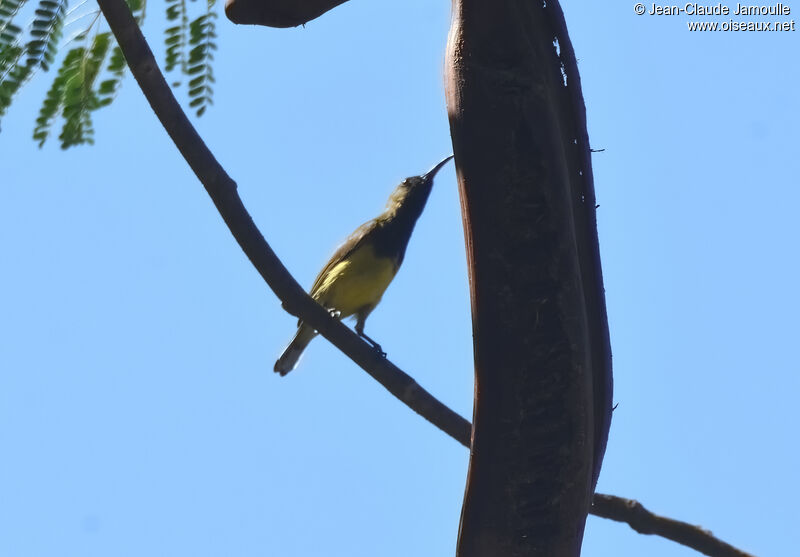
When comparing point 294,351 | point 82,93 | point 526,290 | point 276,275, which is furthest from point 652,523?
point 294,351

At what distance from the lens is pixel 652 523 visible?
9.46 ft

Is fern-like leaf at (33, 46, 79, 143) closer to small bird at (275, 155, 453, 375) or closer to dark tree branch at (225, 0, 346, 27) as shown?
dark tree branch at (225, 0, 346, 27)

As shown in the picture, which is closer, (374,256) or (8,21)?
(8,21)

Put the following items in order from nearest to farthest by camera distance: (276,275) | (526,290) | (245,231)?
(526,290), (245,231), (276,275)

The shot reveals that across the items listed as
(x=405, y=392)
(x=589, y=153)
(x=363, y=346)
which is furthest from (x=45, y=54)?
(x=589, y=153)

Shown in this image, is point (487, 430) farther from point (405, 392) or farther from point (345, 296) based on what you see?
point (345, 296)

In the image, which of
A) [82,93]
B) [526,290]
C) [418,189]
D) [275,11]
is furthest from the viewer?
[418,189]

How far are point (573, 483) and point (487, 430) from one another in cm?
20

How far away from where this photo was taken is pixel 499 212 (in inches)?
66.5

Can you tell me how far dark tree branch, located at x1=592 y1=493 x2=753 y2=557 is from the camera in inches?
113

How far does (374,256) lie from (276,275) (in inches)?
120

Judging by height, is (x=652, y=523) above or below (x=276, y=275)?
below

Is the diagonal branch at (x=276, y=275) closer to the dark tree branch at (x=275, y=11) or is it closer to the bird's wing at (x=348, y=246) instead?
the dark tree branch at (x=275, y=11)

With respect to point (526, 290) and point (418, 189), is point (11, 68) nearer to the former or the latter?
point (526, 290)
